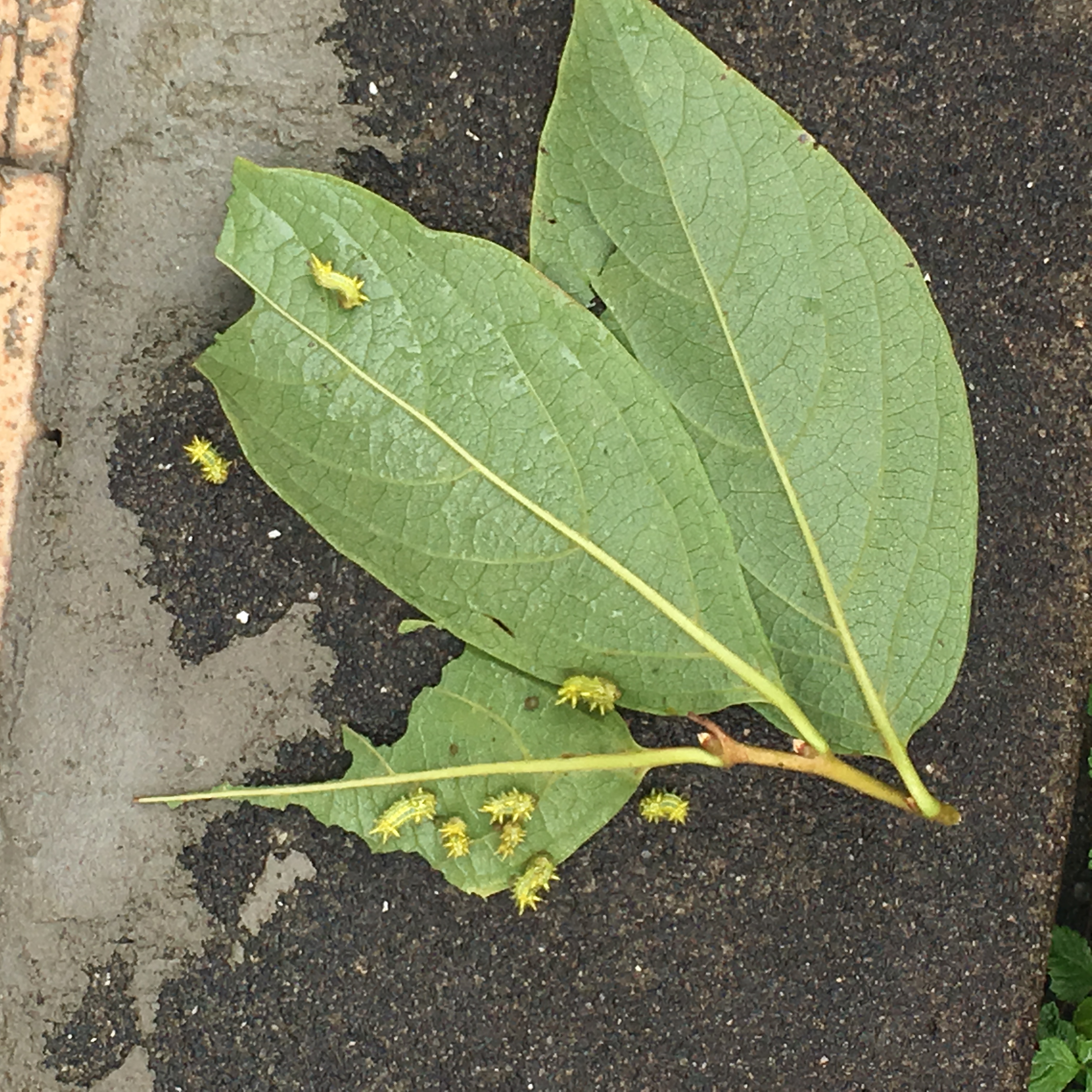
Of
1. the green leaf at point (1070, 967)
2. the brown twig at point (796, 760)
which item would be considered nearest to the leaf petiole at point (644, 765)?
the brown twig at point (796, 760)

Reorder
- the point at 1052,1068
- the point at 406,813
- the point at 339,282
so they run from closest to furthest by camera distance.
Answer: the point at 339,282, the point at 406,813, the point at 1052,1068

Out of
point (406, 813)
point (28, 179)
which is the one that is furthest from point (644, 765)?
point (28, 179)

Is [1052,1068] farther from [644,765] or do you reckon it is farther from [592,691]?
[592,691]

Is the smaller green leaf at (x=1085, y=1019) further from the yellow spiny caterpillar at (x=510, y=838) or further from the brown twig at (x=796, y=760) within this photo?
the yellow spiny caterpillar at (x=510, y=838)

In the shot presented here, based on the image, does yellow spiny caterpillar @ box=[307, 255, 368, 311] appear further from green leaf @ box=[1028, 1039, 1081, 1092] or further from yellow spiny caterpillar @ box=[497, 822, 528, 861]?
green leaf @ box=[1028, 1039, 1081, 1092]

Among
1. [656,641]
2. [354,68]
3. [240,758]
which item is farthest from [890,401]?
[240,758]

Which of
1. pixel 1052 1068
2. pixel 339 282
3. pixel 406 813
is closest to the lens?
pixel 339 282
